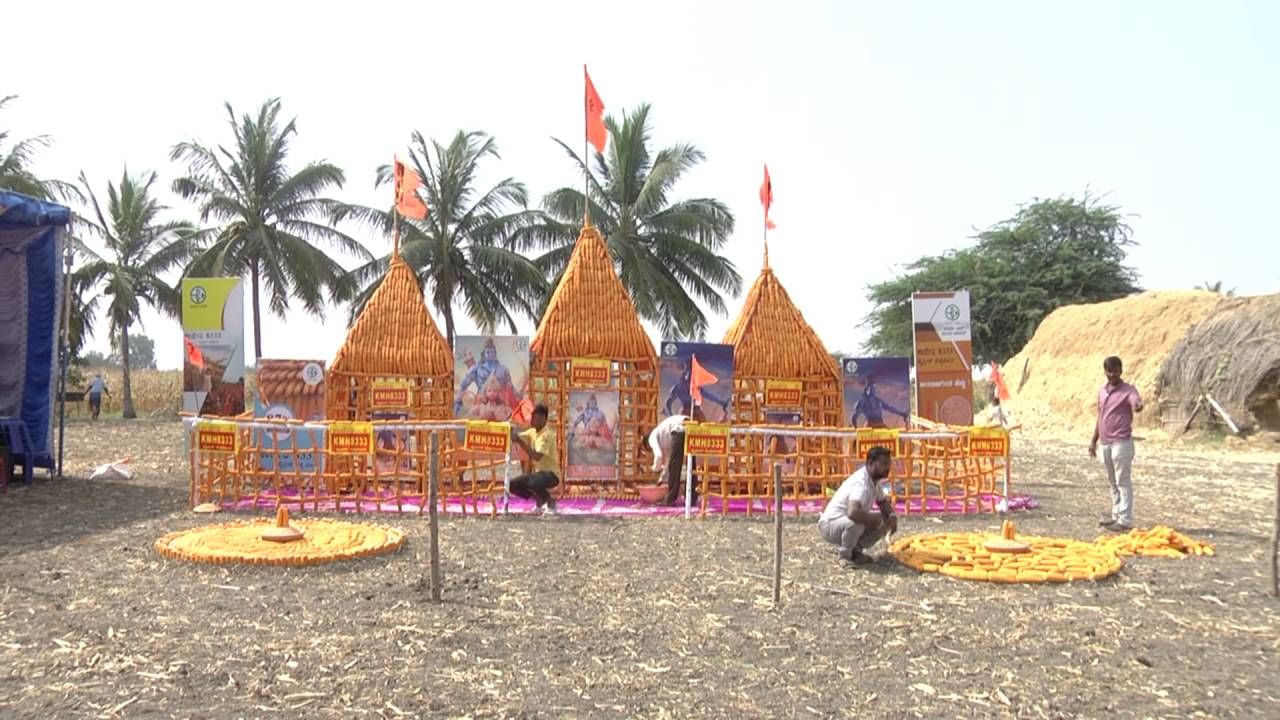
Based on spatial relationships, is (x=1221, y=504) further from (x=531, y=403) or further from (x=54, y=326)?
(x=54, y=326)

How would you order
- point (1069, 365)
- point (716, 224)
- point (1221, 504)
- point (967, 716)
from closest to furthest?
point (967, 716), point (1221, 504), point (716, 224), point (1069, 365)

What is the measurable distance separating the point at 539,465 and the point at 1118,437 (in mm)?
5799

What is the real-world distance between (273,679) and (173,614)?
1570 mm

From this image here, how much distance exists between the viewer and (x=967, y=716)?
4.22 metres

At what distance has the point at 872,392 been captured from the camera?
12.6m

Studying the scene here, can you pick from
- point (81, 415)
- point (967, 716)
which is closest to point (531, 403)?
point (967, 716)

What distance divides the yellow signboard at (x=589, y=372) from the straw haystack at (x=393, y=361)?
67.5 inches

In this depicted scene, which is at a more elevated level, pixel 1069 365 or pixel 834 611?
pixel 1069 365

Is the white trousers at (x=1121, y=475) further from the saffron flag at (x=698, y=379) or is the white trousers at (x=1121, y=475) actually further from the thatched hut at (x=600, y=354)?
the thatched hut at (x=600, y=354)

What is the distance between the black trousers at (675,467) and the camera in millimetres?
10820

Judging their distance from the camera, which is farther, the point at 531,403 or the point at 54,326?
the point at 54,326

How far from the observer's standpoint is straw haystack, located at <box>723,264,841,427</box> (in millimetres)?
12219

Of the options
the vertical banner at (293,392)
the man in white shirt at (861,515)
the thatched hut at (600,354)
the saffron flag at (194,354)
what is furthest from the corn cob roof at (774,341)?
the saffron flag at (194,354)

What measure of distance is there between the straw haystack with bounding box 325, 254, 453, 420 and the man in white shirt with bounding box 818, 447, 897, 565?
634cm
